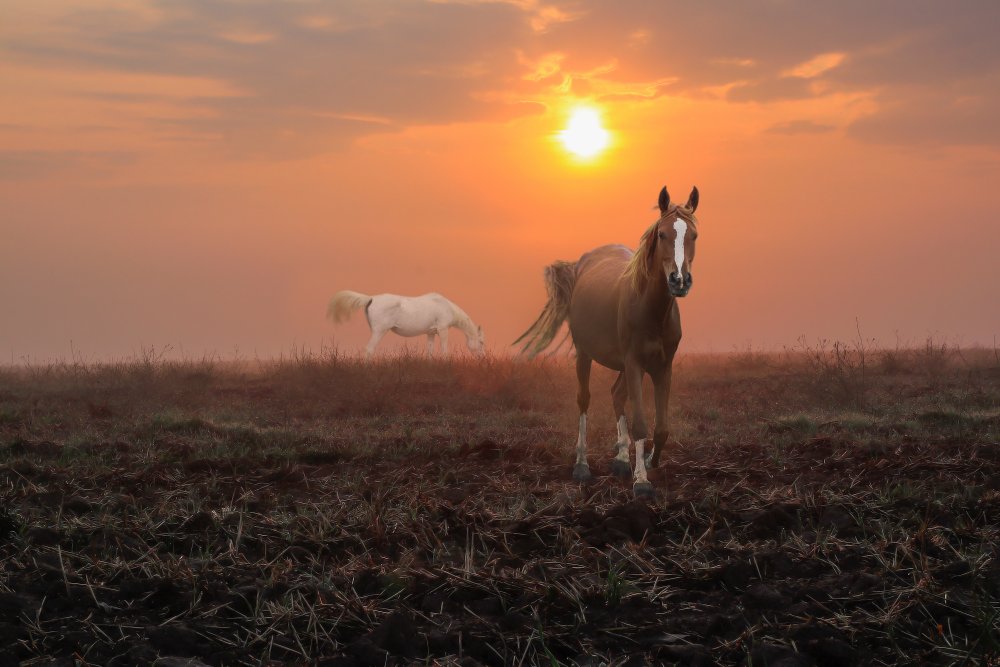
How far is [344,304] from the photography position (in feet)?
85.4

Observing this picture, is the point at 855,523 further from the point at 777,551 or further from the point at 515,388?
the point at 515,388

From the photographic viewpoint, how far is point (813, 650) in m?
3.74

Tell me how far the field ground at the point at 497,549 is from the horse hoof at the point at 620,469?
0.37 ft

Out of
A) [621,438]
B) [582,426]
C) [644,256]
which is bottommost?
[621,438]

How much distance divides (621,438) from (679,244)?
91.6 inches

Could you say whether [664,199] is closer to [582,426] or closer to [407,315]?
[582,426]

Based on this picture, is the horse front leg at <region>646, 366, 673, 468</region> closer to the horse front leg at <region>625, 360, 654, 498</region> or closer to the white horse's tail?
the horse front leg at <region>625, 360, 654, 498</region>

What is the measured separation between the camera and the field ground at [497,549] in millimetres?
A: 3977

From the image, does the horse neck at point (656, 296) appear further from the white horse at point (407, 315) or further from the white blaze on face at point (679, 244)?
the white horse at point (407, 315)

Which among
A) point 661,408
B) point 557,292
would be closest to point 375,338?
point 557,292

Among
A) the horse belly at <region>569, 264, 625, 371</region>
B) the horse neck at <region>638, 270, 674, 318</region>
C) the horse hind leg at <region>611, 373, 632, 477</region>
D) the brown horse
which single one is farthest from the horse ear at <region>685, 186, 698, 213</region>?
the horse hind leg at <region>611, 373, 632, 477</region>

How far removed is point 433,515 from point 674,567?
1.63 meters

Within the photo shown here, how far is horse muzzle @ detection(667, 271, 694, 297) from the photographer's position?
635 centimetres

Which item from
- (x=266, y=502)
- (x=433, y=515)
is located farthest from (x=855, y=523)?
(x=266, y=502)
